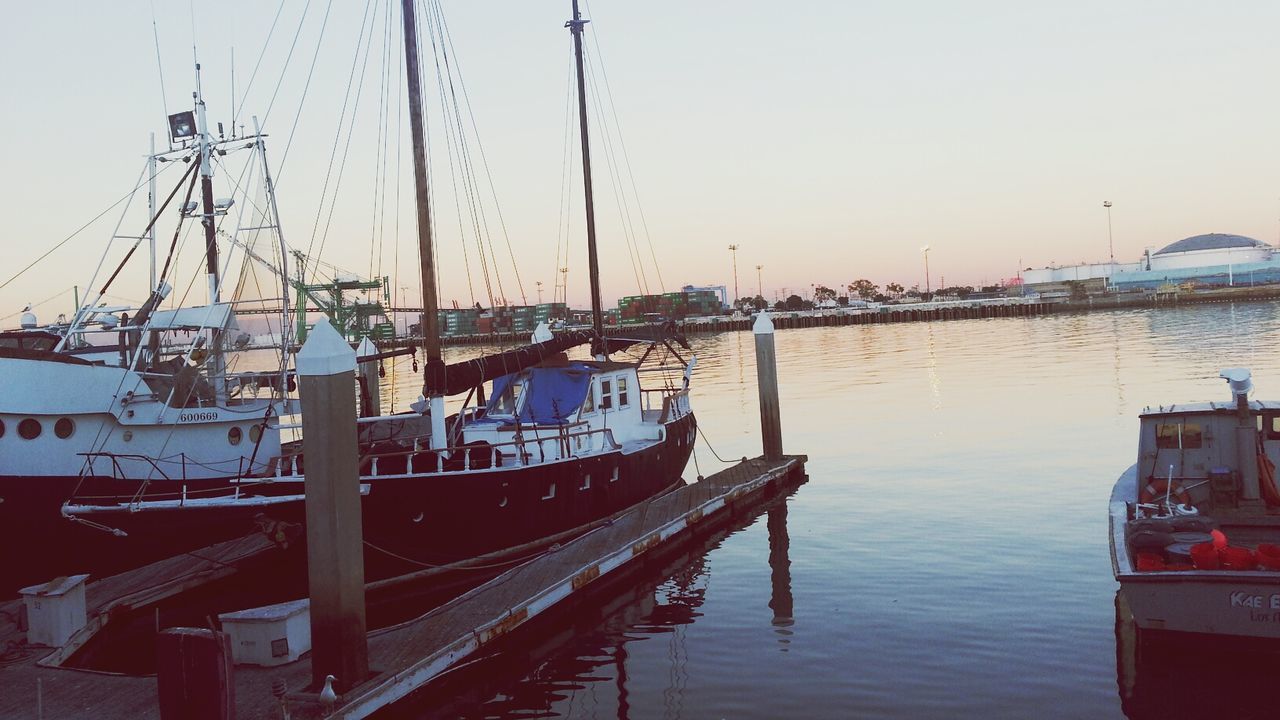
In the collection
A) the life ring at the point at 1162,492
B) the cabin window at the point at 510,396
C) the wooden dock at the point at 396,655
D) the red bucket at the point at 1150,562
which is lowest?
the wooden dock at the point at 396,655

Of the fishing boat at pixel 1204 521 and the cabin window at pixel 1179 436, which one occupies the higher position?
the cabin window at pixel 1179 436

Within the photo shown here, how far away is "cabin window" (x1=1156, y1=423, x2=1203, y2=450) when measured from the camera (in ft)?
52.1

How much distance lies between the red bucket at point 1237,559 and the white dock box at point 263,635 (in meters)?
11.5

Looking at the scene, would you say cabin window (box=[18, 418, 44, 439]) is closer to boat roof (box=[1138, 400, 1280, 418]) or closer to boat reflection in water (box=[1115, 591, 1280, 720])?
boat reflection in water (box=[1115, 591, 1280, 720])

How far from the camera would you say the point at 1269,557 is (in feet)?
38.9

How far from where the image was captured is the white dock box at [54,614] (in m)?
14.0

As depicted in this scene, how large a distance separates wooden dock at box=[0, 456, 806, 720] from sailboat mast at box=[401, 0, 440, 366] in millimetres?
5217

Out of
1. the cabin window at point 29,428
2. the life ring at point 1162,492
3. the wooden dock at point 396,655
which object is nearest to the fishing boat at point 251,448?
the cabin window at point 29,428

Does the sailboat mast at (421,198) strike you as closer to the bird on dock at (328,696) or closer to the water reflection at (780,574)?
the water reflection at (780,574)

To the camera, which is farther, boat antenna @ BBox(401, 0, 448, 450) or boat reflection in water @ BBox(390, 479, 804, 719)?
boat antenna @ BBox(401, 0, 448, 450)

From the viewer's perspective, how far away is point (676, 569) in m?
19.9

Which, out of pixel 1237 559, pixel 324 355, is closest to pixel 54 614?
pixel 324 355

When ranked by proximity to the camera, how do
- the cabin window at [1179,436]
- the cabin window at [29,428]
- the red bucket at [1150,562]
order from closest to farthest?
the red bucket at [1150,562] → the cabin window at [1179,436] → the cabin window at [29,428]

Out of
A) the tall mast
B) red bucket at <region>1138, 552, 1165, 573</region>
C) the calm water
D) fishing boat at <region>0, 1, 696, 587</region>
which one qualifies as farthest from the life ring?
the tall mast
